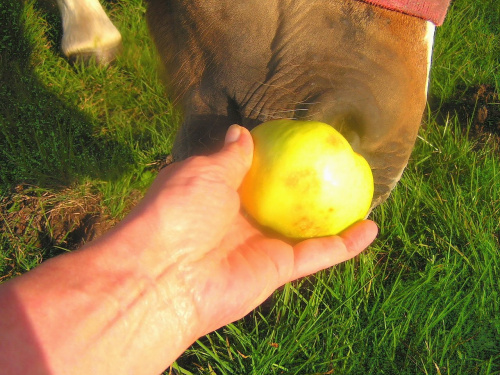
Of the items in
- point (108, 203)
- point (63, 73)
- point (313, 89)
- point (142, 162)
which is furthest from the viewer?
point (63, 73)

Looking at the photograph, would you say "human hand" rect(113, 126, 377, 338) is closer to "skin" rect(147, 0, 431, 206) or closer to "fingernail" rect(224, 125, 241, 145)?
"fingernail" rect(224, 125, 241, 145)

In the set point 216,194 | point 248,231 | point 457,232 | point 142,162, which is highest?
point 216,194

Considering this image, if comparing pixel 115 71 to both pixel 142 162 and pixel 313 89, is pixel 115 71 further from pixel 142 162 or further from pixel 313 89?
pixel 313 89

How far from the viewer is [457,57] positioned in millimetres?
3703

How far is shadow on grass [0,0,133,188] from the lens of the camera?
3.02 m

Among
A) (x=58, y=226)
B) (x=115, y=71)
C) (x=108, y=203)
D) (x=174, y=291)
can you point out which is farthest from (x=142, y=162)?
(x=174, y=291)

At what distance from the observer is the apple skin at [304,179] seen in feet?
5.25

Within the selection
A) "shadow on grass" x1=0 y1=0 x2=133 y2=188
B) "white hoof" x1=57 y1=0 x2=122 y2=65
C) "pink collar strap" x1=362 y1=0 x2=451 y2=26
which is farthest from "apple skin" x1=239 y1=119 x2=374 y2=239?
"white hoof" x1=57 y1=0 x2=122 y2=65

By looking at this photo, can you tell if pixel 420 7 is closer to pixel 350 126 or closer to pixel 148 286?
pixel 350 126

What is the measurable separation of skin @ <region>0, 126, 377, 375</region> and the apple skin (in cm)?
7

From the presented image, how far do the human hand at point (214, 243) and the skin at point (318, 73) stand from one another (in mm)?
251

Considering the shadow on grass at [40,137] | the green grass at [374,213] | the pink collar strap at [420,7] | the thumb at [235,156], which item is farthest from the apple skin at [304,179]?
the shadow on grass at [40,137]

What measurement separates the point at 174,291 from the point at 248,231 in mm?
380

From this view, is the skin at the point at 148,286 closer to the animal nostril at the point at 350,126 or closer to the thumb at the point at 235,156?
the thumb at the point at 235,156
